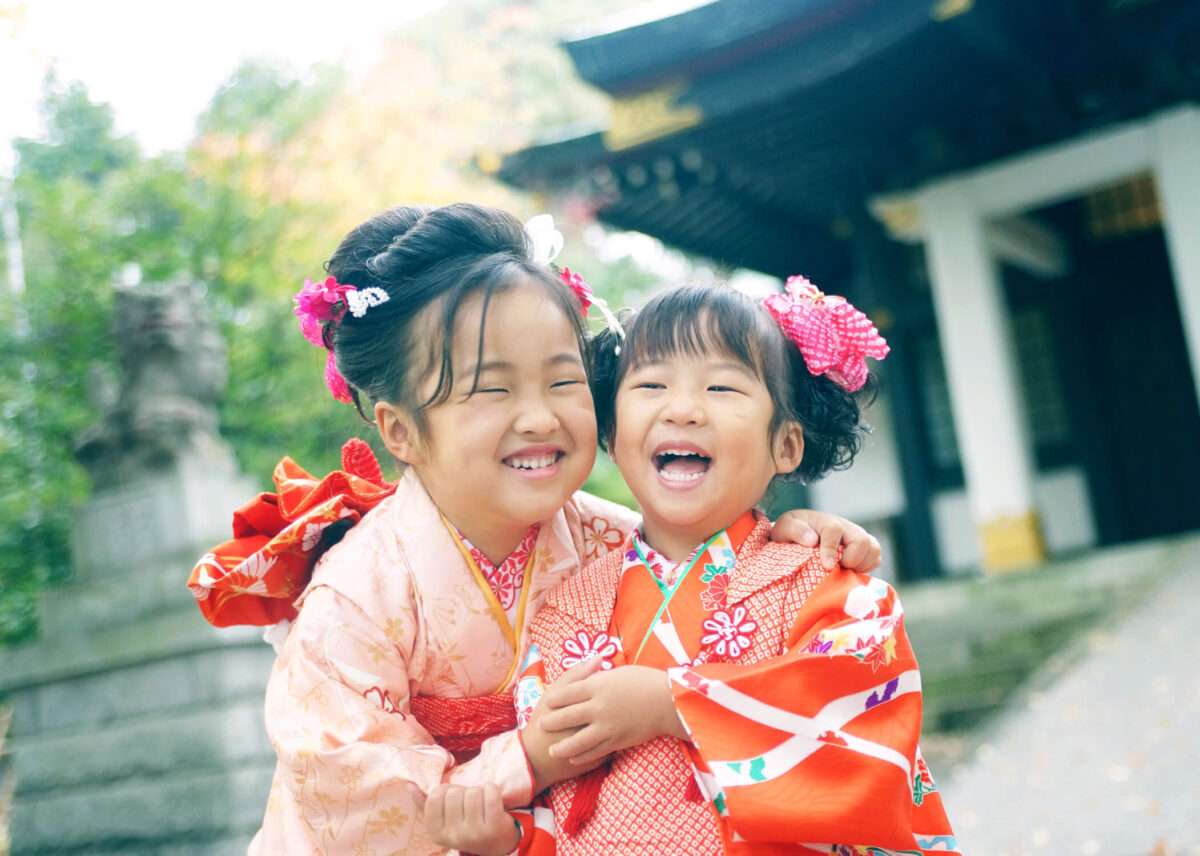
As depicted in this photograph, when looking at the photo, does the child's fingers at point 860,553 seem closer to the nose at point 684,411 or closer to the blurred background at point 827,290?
the nose at point 684,411

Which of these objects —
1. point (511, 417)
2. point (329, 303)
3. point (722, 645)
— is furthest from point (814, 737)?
point (329, 303)

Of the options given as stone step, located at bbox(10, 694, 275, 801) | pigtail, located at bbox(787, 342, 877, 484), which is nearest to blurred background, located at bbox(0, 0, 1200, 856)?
stone step, located at bbox(10, 694, 275, 801)

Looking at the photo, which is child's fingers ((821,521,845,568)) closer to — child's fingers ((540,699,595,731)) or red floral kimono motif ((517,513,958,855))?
red floral kimono motif ((517,513,958,855))

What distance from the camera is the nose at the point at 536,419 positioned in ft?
6.07

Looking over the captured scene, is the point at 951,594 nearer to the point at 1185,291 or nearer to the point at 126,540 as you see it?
the point at 1185,291

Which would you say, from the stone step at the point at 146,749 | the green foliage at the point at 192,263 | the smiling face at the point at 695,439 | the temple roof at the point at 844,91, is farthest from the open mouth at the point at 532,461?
the temple roof at the point at 844,91

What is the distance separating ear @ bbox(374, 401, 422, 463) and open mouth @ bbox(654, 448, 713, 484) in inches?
16.5

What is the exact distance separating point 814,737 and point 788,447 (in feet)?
1.77

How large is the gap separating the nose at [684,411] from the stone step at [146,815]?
3.87 metres

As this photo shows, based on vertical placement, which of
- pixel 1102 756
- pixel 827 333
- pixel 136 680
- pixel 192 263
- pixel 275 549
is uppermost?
pixel 192 263

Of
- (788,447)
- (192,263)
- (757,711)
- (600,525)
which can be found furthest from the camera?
(192,263)

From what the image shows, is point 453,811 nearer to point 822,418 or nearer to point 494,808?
point 494,808

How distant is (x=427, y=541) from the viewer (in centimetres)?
197

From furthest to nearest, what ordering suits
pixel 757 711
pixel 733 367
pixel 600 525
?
pixel 600 525 → pixel 733 367 → pixel 757 711
